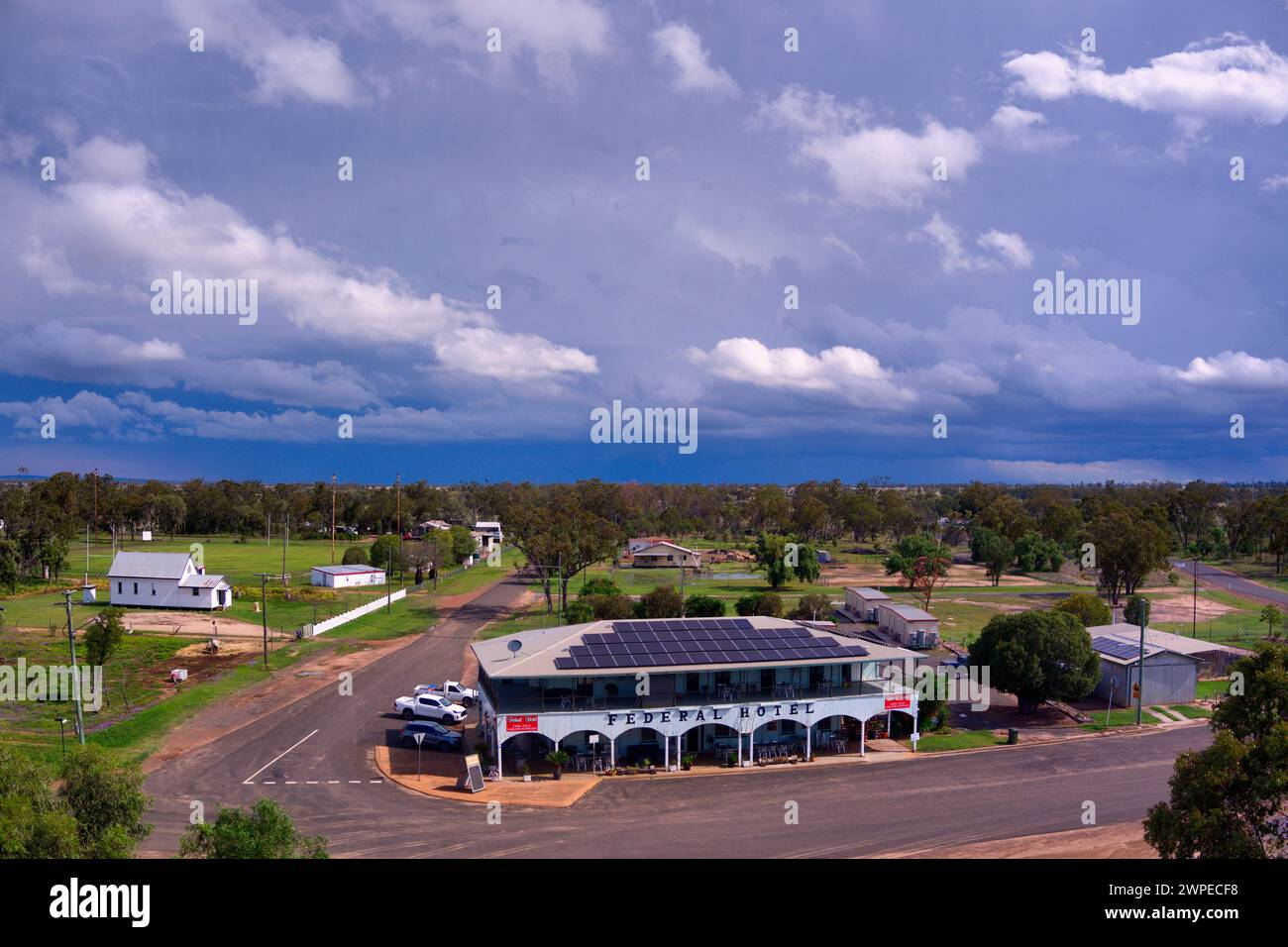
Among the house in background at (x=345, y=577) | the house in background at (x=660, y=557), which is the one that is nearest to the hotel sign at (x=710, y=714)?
the house in background at (x=345, y=577)

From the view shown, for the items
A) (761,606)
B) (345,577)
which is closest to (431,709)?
(761,606)

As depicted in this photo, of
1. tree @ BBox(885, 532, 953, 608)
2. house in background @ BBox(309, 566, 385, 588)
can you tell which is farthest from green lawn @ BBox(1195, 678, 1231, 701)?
house in background @ BBox(309, 566, 385, 588)

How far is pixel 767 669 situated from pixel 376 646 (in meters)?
32.4

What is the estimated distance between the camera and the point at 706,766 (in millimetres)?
36250

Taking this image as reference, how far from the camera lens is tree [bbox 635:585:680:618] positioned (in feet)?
A: 199

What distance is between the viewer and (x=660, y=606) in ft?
200

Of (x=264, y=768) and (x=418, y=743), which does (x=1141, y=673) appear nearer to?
(x=418, y=743)

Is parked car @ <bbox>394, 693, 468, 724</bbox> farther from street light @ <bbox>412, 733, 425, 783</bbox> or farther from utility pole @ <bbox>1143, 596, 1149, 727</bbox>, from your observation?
utility pole @ <bbox>1143, 596, 1149, 727</bbox>

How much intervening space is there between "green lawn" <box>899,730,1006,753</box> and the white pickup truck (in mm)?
22153

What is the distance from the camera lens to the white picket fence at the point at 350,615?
206 ft

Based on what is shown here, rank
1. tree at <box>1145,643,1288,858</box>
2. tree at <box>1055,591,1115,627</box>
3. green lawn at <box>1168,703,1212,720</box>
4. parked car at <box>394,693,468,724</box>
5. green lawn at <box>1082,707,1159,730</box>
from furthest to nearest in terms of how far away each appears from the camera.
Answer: tree at <box>1055,591,1115,627</box>, green lawn at <box>1168,703,1212,720</box>, green lawn at <box>1082,707,1159,730</box>, parked car at <box>394,693,468,724</box>, tree at <box>1145,643,1288,858</box>

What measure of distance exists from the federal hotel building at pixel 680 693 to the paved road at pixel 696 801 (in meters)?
2.25

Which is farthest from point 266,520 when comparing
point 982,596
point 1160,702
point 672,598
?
point 1160,702
